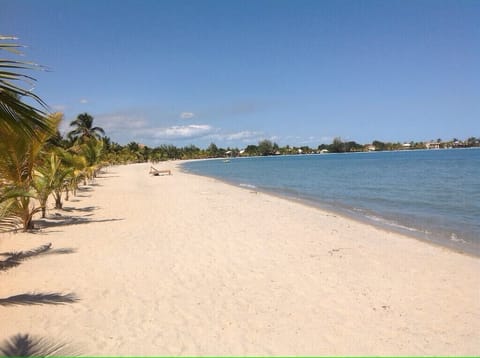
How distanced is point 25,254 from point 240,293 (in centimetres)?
390

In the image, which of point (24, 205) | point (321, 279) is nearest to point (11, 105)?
point (321, 279)

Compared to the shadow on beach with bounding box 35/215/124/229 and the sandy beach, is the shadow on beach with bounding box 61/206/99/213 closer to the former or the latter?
the shadow on beach with bounding box 35/215/124/229

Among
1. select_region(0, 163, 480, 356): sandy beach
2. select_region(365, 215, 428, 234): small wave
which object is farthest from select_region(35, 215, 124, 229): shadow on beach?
select_region(365, 215, 428, 234): small wave

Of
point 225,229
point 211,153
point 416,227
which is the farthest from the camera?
point 211,153

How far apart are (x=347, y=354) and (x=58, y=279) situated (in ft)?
12.5

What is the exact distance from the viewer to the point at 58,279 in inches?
194

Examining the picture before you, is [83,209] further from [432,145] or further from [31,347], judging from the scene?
[432,145]

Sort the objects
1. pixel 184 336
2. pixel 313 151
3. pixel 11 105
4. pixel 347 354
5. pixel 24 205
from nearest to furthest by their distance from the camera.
Answer: pixel 11 105 → pixel 347 354 → pixel 184 336 → pixel 24 205 → pixel 313 151

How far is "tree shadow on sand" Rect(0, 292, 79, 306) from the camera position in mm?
4109

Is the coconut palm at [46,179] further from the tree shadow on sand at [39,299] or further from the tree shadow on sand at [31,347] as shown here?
the tree shadow on sand at [31,347]

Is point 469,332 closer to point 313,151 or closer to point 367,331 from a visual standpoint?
point 367,331

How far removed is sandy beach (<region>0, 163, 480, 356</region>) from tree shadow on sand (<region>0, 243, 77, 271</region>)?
7 cm

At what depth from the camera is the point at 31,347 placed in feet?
10.4

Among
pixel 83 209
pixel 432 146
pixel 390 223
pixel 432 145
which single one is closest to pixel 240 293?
pixel 390 223
